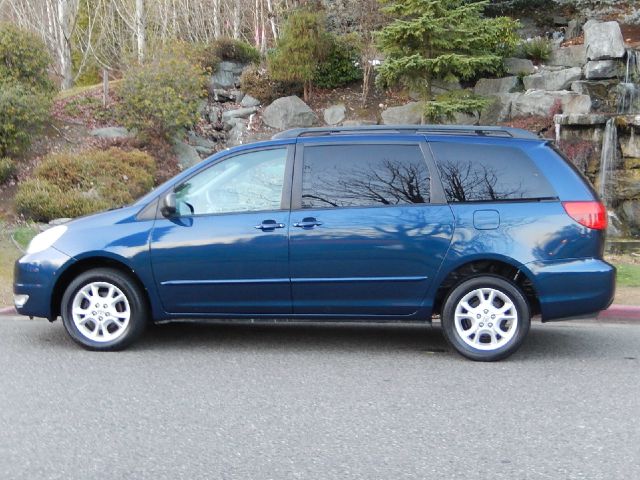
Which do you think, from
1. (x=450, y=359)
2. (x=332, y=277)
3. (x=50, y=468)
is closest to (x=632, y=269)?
(x=450, y=359)

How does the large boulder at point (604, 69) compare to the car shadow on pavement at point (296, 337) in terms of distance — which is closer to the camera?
the car shadow on pavement at point (296, 337)

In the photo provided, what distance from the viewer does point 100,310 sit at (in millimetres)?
A: 6660

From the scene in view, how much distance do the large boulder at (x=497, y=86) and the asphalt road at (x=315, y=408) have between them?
1367cm

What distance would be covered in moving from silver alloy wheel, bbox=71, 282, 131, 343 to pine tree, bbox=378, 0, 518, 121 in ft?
42.0

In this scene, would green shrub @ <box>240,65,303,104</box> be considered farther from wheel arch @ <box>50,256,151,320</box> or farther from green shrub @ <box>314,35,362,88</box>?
wheel arch @ <box>50,256,151,320</box>

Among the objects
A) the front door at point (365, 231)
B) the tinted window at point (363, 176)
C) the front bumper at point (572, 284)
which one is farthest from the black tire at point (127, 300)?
the front bumper at point (572, 284)

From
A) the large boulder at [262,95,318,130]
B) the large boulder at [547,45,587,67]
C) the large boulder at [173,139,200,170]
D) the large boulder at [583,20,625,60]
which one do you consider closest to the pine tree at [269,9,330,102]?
the large boulder at [262,95,318,130]

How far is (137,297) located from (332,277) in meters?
1.64

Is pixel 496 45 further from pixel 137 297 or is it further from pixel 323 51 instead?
pixel 137 297

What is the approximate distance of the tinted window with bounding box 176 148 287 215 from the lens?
6.66m

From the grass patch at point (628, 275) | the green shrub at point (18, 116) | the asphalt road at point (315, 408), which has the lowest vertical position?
the asphalt road at point (315, 408)

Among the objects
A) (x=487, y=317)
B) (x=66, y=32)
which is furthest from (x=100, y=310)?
(x=66, y=32)

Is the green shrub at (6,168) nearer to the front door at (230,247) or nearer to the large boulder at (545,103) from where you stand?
the front door at (230,247)

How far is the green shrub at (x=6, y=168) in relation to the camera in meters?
15.0
